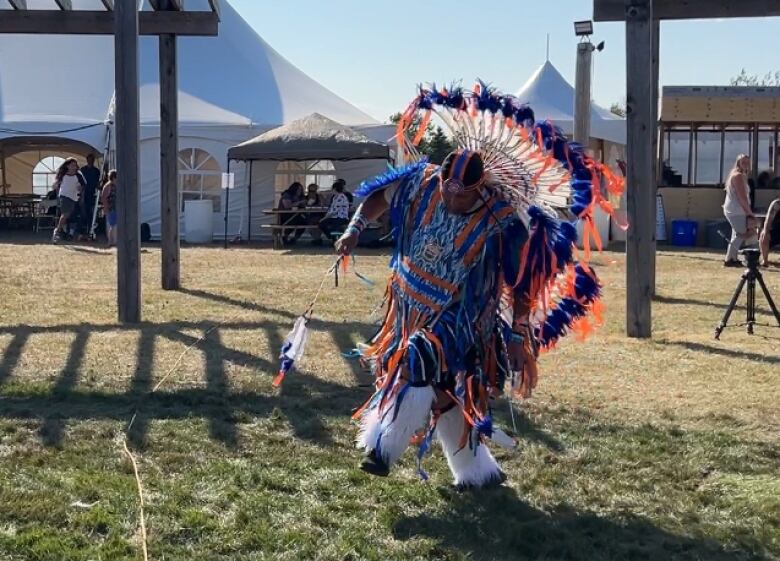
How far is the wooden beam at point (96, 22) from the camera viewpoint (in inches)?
474

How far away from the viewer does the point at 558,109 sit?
2502 centimetres

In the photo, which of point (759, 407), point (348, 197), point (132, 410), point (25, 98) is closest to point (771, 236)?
point (348, 197)

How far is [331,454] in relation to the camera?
5.15 metres

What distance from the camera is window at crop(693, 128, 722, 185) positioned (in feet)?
78.5

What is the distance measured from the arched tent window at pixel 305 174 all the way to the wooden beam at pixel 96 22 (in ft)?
34.5

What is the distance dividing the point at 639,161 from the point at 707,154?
54.1ft

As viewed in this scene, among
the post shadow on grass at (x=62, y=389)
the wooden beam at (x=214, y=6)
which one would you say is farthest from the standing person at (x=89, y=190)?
the post shadow on grass at (x=62, y=389)

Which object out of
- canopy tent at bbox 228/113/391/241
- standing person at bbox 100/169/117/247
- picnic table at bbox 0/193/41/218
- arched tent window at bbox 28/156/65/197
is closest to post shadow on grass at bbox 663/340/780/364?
canopy tent at bbox 228/113/391/241

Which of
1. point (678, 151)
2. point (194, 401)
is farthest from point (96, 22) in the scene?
point (678, 151)

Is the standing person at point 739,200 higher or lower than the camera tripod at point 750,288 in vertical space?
higher

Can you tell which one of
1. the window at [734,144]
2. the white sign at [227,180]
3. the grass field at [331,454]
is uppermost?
the window at [734,144]

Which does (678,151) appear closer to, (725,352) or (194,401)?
(725,352)

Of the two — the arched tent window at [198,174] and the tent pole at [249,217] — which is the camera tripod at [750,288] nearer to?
the tent pole at [249,217]

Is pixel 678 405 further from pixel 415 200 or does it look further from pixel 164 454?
pixel 164 454
